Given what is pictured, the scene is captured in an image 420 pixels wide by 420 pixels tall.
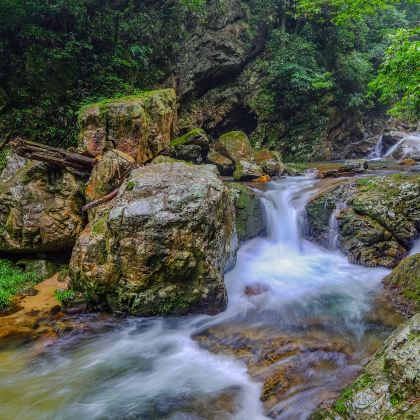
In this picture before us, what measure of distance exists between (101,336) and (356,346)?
380 centimetres

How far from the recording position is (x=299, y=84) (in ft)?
53.2

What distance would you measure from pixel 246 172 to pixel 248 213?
3.00 meters

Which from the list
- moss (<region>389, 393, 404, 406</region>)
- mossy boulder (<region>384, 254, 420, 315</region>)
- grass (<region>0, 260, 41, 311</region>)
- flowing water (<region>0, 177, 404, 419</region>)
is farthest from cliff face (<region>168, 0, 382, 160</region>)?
moss (<region>389, 393, 404, 406</region>)

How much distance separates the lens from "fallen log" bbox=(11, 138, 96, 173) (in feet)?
24.4

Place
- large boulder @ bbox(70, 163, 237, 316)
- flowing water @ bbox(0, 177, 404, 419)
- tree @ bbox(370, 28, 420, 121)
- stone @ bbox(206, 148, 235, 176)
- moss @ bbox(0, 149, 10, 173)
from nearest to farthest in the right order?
flowing water @ bbox(0, 177, 404, 419)
tree @ bbox(370, 28, 420, 121)
large boulder @ bbox(70, 163, 237, 316)
moss @ bbox(0, 149, 10, 173)
stone @ bbox(206, 148, 235, 176)

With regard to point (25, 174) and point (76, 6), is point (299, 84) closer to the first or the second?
point (76, 6)

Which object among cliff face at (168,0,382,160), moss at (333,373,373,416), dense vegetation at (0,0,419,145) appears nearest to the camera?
moss at (333,373,373,416)

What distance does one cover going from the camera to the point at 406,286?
235 inches

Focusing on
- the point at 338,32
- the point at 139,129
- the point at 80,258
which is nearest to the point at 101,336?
the point at 80,258

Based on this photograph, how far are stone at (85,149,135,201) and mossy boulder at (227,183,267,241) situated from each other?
319 centimetres

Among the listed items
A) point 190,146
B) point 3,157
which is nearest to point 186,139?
point 190,146

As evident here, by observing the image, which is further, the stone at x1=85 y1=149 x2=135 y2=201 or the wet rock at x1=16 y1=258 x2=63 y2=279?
the stone at x1=85 y1=149 x2=135 y2=201

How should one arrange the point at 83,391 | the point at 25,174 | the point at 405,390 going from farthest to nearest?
the point at 25,174, the point at 83,391, the point at 405,390

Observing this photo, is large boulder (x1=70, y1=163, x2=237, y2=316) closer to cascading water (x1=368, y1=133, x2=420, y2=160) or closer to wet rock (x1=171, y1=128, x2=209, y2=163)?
wet rock (x1=171, y1=128, x2=209, y2=163)
